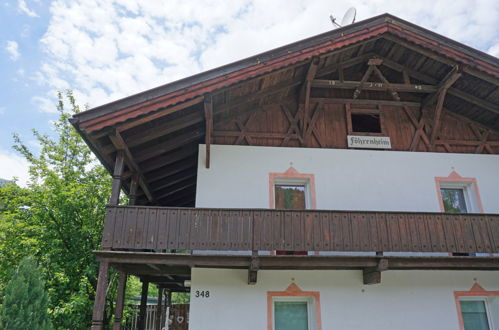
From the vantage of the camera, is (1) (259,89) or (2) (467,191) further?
(2) (467,191)

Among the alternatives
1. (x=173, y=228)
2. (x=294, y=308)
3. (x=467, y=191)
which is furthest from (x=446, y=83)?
(x=173, y=228)

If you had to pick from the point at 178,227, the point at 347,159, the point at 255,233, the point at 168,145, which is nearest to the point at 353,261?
the point at 255,233

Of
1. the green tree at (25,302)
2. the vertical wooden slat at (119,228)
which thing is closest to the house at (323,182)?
the vertical wooden slat at (119,228)

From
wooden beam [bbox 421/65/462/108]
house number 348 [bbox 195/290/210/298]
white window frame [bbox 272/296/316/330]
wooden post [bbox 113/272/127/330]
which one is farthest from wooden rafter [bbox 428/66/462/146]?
wooden post [bbox 113/272/127/330]

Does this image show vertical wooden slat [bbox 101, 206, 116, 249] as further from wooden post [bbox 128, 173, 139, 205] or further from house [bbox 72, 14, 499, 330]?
wooden post [bbox 128, 173, 139, 205]

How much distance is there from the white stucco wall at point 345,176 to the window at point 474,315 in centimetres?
222

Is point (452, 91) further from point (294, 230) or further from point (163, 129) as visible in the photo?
point (163, 129)

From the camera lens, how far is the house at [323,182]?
289 inches

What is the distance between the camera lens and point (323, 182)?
905cm

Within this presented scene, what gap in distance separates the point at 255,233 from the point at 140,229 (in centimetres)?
222

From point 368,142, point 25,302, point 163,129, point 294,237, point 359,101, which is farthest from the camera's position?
point 359,101

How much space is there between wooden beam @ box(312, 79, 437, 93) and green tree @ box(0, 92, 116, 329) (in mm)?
9368

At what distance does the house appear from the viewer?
7.34 m

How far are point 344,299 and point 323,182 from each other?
8.81ft
